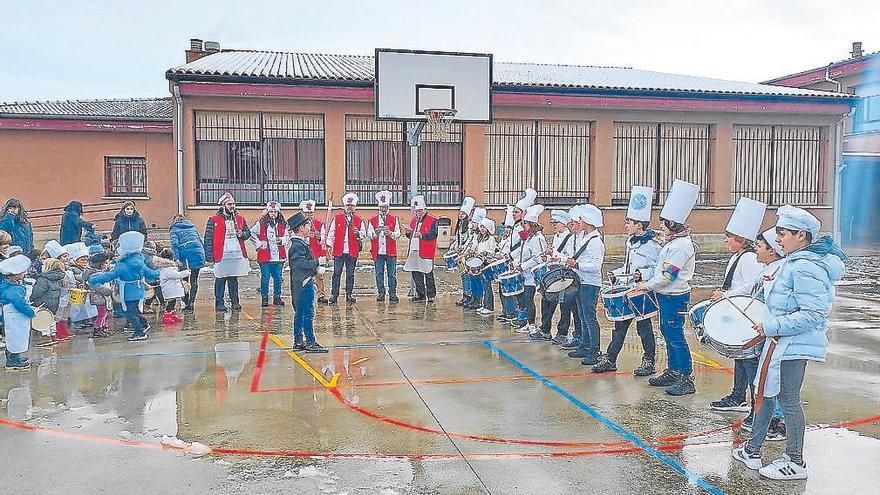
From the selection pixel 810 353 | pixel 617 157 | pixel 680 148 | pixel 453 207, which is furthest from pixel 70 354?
pixel 680 148

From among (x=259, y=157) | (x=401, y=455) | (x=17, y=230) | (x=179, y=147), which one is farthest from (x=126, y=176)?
(x=401, y=455)

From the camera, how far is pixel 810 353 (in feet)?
16.5

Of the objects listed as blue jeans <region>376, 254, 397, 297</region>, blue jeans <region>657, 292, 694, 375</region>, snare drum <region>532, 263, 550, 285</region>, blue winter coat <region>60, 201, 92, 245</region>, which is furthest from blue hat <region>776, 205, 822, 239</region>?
blue winter coat <region>60, 201, 92, 245</region>

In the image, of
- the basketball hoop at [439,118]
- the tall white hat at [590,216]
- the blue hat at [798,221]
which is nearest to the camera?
the blue hat at [798,221]

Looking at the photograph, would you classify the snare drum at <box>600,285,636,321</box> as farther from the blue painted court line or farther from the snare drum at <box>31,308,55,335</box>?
the snare drum at <box>31,308,55,335</box>

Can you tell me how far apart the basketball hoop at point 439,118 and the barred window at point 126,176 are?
12282 mm

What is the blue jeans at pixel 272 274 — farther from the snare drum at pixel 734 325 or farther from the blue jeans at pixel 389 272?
the snare drum at pixel 734 325

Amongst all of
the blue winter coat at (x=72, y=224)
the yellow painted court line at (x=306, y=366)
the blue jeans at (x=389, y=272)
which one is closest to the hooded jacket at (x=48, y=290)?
the yellow painted court line at (x=306, y=366)

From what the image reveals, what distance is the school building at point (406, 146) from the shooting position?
63.7ft

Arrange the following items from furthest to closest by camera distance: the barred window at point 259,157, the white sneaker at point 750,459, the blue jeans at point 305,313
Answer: the barred window at point 259,157 → the blue jeans at point 305,313 → the white sneaker at point 750,459

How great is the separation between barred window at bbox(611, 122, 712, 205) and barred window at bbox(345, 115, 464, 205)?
471 centimetres

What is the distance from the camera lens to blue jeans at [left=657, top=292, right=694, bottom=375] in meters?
7.12

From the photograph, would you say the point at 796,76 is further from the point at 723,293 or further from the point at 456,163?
the point at 723,293

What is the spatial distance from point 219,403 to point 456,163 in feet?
49.0
